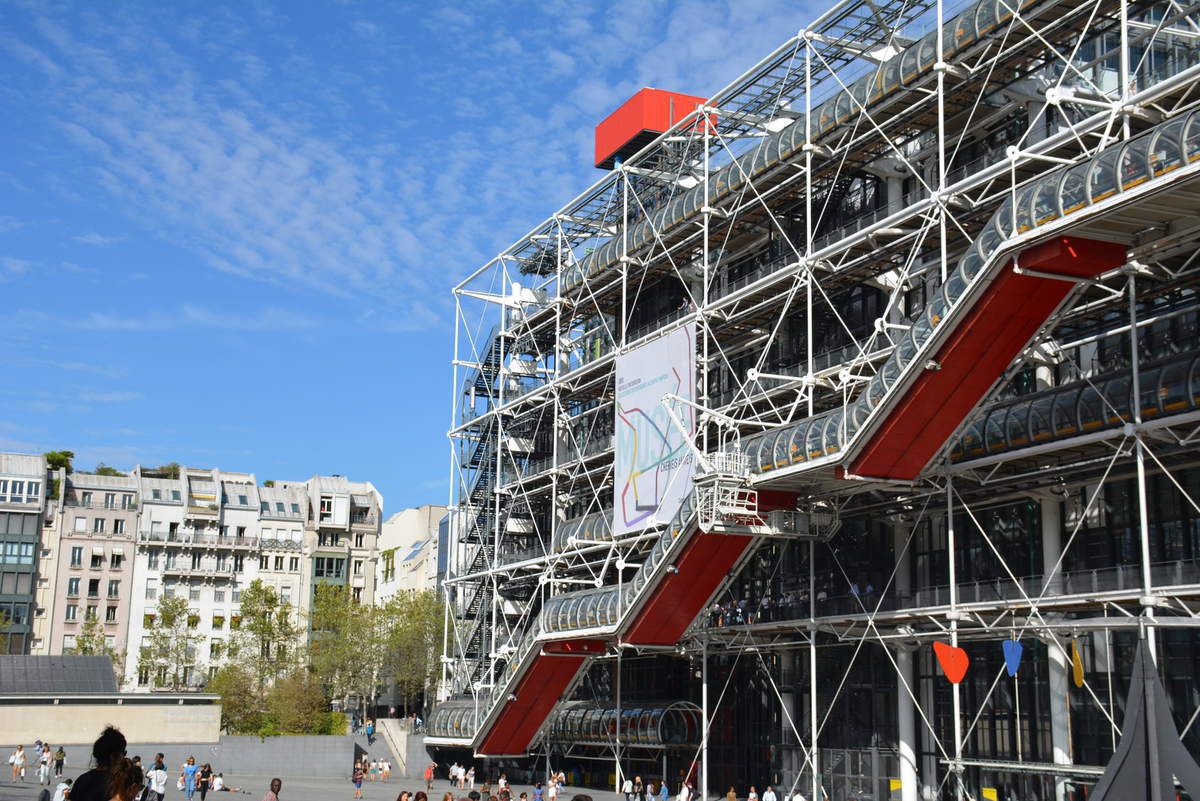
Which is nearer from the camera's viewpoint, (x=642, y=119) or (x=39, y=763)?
(x=39, y=763)

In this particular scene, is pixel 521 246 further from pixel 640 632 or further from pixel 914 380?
pixel 914 380

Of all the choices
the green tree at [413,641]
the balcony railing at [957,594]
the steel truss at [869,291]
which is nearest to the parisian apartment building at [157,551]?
the green tree at [413,641]

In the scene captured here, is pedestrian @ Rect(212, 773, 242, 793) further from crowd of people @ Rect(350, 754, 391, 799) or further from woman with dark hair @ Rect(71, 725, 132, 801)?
woman with dark hair @ Rect(71, 725, 132, 801)

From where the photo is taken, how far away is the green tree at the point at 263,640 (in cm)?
6594

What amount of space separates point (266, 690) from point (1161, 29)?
52.6 metres

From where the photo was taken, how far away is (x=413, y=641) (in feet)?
218

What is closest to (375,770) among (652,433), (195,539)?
(652,433)

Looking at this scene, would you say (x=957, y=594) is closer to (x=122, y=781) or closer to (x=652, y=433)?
(x=652, y=433)

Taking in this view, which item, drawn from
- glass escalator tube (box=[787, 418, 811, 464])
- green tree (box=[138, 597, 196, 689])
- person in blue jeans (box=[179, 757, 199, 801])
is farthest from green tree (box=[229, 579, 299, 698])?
glass escalator tube (box=[787, 418, 811, 464])

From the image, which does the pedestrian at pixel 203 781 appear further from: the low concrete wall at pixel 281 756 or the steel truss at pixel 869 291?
the low concrete wall at pixel 281 756

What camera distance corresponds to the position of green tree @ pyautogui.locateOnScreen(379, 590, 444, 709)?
6612 cm

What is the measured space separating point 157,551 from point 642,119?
4451 cm

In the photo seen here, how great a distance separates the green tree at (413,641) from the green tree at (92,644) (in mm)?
14768

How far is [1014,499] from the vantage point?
2964cm
